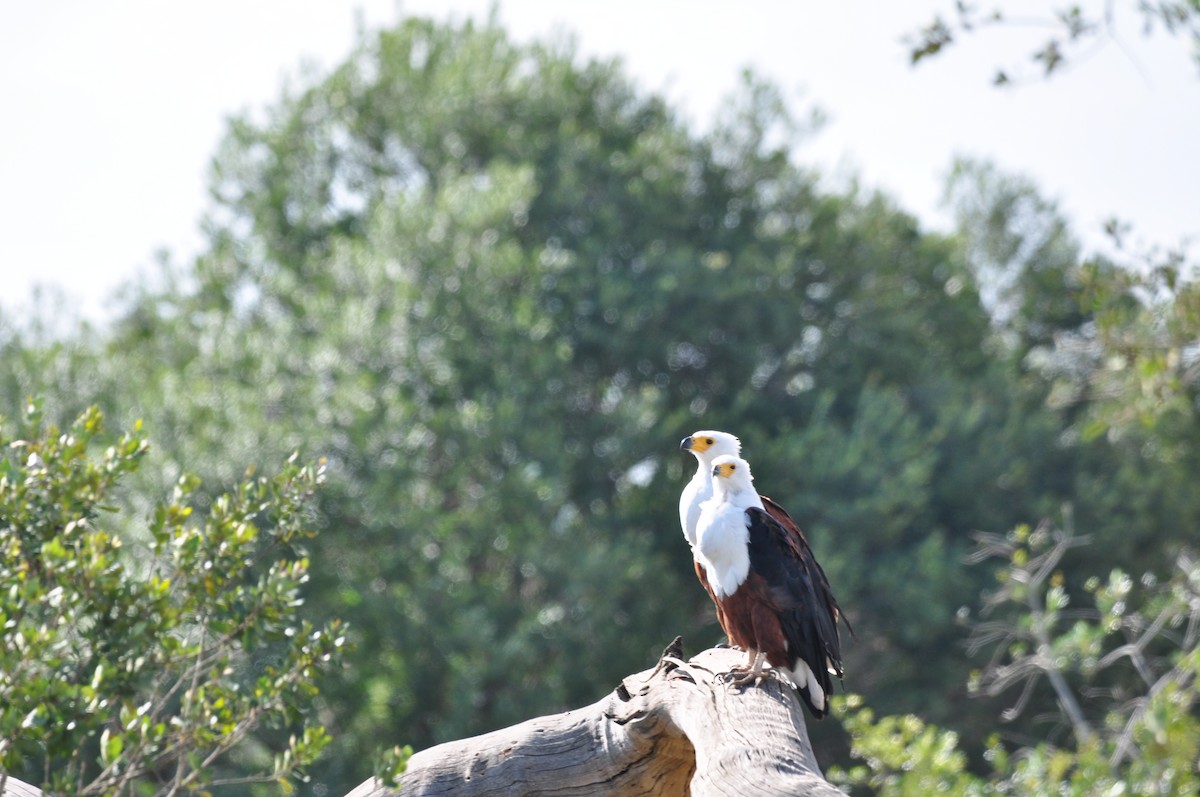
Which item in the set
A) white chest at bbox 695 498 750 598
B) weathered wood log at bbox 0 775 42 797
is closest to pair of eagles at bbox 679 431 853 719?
white chest at bbox 695 498 750 598

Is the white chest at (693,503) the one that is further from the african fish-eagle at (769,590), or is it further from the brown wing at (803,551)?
the brown wing at (803,551)

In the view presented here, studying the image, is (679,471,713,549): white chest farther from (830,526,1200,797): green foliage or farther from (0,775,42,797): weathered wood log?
(0,775,42,797): weathered wood log

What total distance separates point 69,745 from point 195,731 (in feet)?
0.88

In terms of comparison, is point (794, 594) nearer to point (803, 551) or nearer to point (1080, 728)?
point (803, 551)

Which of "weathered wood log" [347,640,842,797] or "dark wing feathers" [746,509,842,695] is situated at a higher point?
"dark wing feathers" [746,509,842,695]

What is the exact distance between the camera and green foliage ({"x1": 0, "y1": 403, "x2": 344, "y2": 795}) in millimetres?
2898

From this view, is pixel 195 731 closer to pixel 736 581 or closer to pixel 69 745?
pixel 69 745

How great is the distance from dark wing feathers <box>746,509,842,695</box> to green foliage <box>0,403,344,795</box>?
1.30 m

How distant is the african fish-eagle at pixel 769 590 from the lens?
3.97m

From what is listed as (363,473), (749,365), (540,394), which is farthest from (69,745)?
(749,365)

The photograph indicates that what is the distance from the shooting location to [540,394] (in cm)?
1494

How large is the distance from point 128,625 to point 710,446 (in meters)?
2.13

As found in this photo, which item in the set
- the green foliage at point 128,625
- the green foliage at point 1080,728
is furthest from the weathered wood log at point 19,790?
the green foliage at point 1080,728

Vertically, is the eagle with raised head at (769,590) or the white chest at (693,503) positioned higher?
the white chest at (693,503)
